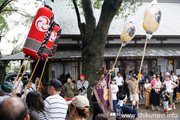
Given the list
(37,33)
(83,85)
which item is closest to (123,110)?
(37,33)

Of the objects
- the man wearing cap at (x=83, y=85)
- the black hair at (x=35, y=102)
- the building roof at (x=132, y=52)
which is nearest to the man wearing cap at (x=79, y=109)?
the black hair at (x=35, y=102)

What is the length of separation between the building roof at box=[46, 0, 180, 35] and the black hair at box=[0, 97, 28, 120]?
36.0 feet

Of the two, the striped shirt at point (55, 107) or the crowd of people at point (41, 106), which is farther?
the striped shirt at point (55, 107)

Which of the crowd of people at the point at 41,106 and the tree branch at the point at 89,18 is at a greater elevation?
the tree branch at the point at 89,18

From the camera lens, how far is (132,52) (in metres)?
12.9

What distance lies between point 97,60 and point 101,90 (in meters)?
3.01

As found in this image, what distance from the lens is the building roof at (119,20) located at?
536 inches

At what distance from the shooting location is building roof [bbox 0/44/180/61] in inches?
459

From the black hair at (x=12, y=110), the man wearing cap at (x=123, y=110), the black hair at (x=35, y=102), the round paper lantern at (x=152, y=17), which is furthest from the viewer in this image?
the round paper lantern at (x=152, y=17)

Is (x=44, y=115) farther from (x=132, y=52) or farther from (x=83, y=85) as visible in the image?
(x=132, y=52)

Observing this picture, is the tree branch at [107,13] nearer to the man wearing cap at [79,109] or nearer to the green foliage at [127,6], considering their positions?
the green foliage at [127,6]

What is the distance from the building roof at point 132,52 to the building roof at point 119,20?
1.07m

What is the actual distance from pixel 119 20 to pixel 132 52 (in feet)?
13.1

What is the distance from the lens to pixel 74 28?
13.3m
